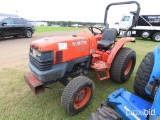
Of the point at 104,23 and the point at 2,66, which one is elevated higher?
the point at 104,23

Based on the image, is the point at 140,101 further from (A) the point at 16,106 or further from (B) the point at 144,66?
(A) the point at 16,106

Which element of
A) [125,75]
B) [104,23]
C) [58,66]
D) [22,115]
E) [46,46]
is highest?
[104,23]

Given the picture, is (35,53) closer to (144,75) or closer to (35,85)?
(35,85)

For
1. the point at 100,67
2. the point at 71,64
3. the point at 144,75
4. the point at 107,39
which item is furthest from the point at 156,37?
the point at 71,64

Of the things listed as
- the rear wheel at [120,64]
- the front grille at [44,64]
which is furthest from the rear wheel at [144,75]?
the front grille at [44,64]

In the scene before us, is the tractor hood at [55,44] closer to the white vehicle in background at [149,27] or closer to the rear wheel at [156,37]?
the white vehicle in background at [149,27]

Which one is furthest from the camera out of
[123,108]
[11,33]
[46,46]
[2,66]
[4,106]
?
[11,33]

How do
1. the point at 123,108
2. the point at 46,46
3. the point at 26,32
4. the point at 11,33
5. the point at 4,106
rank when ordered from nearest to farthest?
the point at 123,108, the point at 46,46, the point at 4,106, the point at 11,33, the point at 26,32

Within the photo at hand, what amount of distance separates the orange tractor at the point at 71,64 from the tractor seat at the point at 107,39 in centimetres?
3

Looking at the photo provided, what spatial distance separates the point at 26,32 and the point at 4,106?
31.7 ft

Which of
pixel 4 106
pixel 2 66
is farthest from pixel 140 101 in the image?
pixel 2 66

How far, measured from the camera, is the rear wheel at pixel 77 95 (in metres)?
2.20

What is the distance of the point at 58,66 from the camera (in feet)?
7.79

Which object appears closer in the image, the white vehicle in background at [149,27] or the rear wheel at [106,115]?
the rear wheel at [106,115]
